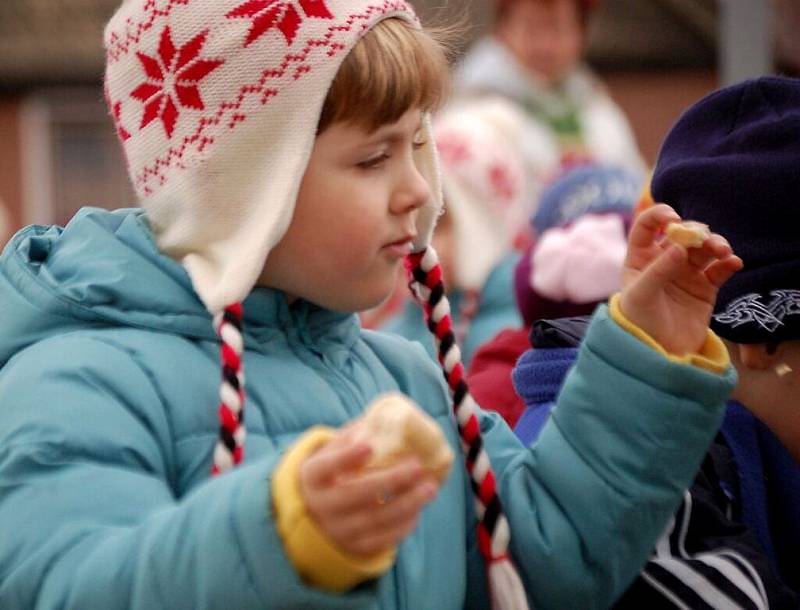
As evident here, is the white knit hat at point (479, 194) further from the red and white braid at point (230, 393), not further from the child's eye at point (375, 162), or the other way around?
the red and white braid at point (230, 393)

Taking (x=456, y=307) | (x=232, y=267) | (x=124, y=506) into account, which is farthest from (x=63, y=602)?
(x=456, y=307)

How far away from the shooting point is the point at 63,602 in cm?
172

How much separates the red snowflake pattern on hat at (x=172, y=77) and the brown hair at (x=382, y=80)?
16cm

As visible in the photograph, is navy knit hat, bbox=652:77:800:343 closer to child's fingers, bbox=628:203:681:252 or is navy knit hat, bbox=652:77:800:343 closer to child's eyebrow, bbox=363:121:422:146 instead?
child's fingers, bbox=628:203:681:252

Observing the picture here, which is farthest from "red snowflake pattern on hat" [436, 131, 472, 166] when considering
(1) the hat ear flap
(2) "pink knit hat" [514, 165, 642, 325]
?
(1) the hat ear flap

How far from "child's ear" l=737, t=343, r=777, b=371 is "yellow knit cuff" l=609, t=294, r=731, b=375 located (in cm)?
38

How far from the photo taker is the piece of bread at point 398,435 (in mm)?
1525

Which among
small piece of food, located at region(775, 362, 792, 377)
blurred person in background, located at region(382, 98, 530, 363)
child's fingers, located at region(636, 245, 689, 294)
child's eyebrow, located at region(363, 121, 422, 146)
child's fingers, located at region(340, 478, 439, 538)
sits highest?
child's eyebrow, located at region(363, 121, 422, 146)

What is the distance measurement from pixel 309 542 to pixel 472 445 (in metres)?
0.61

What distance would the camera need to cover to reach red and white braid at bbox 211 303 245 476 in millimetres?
1876

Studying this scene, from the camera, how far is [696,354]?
6.76 feet

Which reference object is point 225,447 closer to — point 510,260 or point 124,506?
point 124,506

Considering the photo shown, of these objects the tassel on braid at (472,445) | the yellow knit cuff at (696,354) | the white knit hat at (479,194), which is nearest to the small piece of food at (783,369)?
the yellow knit cuff at (696,354)

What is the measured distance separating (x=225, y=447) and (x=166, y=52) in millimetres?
514
